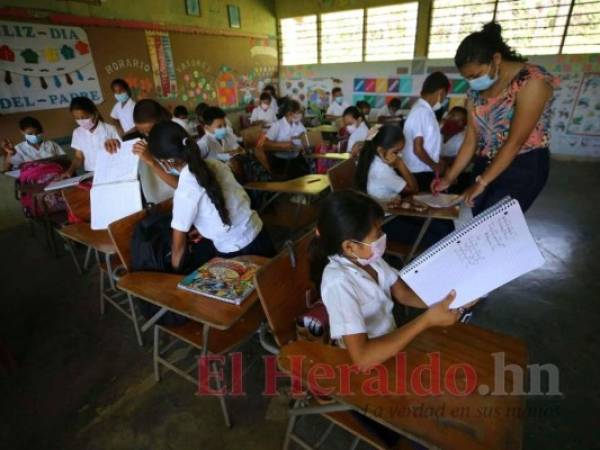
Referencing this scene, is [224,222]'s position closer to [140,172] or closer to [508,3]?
[140,172]

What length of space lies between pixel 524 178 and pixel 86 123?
309cm

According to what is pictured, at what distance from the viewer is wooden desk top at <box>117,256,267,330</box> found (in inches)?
42.7

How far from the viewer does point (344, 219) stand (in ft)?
3.04

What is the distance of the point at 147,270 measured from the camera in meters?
1.43

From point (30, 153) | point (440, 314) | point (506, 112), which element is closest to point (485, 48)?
point (506, 112)

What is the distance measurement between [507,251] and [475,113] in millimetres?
1247

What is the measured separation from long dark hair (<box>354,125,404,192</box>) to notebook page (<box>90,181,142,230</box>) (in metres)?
1.34

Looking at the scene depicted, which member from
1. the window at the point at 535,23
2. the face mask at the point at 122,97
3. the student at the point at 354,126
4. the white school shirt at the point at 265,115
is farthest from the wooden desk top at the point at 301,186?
the window at the point at 535,23

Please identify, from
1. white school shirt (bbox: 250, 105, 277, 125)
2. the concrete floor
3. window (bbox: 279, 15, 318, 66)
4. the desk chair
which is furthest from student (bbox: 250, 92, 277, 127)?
the desk chair

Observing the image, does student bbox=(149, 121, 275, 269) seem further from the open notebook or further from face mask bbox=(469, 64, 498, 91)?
face mask bbox=(469, 64, 498, 91)

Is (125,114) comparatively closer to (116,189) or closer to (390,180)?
(116,189)

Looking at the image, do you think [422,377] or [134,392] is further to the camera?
[134,392]

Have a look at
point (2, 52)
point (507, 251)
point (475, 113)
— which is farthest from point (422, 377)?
point (2, 52)

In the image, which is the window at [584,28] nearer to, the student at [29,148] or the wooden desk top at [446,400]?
the wooden desk top at [446,400]
